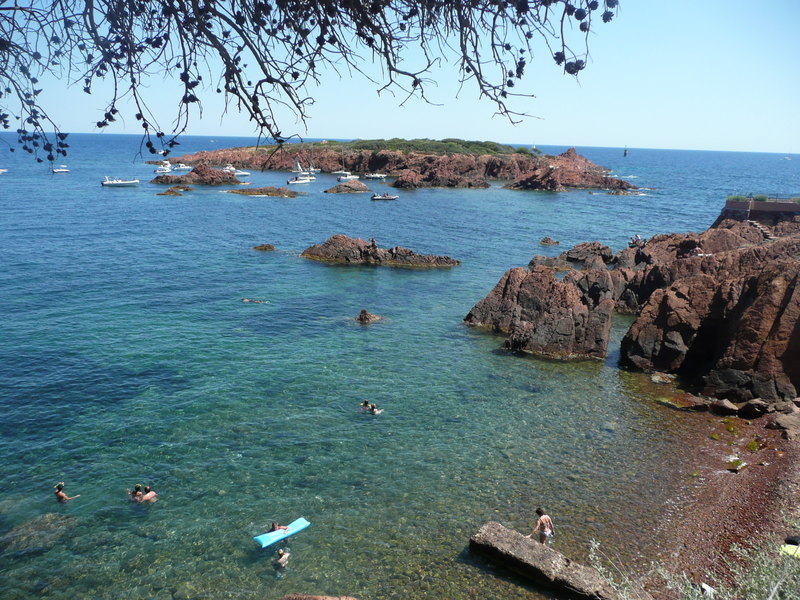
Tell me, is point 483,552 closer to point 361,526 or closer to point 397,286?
point 361,526

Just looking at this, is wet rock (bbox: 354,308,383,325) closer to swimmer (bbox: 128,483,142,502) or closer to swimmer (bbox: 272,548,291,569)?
swimmer (bbox: 128,483,142,502)

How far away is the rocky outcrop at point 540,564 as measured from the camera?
14.3 m

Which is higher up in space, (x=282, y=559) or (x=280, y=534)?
(x=280, y=534)

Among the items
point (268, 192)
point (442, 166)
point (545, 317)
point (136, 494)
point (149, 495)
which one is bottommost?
point (149, 495)

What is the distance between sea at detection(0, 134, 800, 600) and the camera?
16.1 m

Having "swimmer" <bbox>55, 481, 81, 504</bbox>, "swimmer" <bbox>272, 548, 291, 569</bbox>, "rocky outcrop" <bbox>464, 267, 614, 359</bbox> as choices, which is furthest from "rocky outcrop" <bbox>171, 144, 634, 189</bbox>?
"swimmer" <bbox>272, 548, 291, 569</bbox>

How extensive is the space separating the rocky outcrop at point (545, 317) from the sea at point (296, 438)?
1.45 m

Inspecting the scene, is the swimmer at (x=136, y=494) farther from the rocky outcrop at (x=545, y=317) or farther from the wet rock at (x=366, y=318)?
the rocky outcrop at (x=545, y=317)

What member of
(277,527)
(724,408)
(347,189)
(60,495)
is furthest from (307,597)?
(347,189)

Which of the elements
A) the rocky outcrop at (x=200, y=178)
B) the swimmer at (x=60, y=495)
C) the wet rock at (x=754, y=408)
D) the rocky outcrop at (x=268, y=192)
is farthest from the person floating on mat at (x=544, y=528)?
the rocky outcrop at (x=200, y=178)

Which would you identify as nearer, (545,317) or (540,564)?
(540,564)

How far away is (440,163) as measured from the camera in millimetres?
143125

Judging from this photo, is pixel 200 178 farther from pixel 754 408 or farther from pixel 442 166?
pixel 754 408

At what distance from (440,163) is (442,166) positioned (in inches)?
80.4
